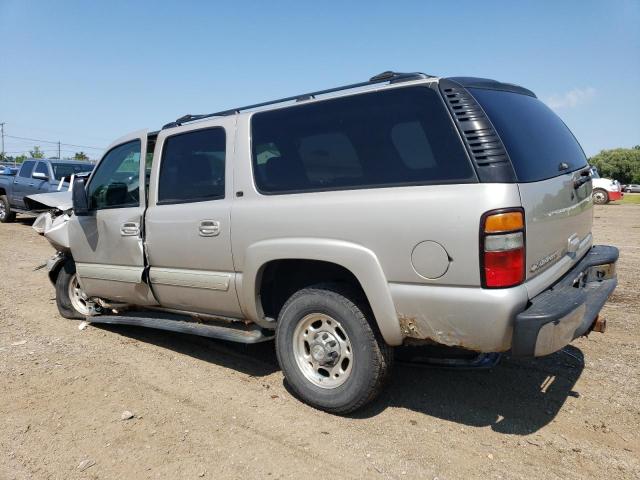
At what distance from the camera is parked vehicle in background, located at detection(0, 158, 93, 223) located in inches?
492

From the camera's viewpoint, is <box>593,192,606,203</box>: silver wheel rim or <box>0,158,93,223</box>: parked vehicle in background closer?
<box>0,158,93,223</box>: parked vehicle in background

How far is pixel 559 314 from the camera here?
2.75 m

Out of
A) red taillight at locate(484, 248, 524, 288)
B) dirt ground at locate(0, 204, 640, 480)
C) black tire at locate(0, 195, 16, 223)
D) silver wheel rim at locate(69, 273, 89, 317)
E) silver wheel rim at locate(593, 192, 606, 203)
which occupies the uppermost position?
silver wheel rim at locate(593, 192, 606, 203)

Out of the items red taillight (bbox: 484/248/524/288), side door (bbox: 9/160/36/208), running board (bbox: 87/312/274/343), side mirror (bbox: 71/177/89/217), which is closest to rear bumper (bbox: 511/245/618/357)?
red taillight (bbox: 484/248/524/288)

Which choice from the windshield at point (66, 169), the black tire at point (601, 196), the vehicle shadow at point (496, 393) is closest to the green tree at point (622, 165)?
the black tire at point (601, 196)

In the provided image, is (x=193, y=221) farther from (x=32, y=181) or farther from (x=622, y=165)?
(x=622, y=165)

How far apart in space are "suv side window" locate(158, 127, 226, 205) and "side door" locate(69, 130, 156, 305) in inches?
11.7

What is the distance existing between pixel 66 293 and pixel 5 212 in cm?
1118

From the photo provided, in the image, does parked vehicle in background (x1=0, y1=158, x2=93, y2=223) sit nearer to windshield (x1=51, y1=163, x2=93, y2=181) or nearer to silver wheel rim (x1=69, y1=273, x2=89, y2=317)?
windshield (x1=51, y1=163, x2=93, y2=181)

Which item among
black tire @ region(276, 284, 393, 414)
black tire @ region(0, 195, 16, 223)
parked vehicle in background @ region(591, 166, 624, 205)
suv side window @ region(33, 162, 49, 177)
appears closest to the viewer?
black tire @ region(276, 284, 393, 414)

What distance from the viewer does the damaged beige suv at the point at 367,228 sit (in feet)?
9.14

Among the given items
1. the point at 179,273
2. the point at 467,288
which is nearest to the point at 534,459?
the point at 467,288

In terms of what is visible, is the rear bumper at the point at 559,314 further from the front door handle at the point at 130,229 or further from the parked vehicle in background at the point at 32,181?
the parked vehicle in background at the point at 32,181

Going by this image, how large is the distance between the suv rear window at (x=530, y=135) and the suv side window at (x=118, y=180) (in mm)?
3074
